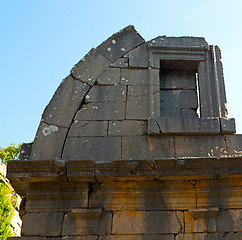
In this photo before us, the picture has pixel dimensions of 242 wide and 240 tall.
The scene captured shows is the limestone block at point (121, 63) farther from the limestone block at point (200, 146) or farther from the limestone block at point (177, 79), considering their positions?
the limestone block at point (200, 146)

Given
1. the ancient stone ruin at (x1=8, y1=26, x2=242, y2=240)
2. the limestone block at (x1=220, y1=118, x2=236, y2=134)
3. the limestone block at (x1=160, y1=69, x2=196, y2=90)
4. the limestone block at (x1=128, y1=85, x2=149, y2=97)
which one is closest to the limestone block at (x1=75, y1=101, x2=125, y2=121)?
the ancient stone ruin at (x1=8, y1=26, x2=242, y2=240)

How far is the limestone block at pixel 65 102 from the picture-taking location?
6.74 metres

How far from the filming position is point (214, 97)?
6965 mm

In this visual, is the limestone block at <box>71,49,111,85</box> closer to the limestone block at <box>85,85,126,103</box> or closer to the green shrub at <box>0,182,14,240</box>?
the limestone block at <box>85,85,126,103</box>

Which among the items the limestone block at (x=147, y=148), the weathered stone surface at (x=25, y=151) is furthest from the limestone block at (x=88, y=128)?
the weathered stone surface at (x=25, y=151)

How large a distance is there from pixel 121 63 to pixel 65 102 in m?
1.17

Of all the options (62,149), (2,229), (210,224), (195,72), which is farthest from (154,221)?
(2,229)

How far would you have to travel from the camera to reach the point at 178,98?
7.19m

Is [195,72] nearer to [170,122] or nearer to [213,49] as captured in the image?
[213,49]

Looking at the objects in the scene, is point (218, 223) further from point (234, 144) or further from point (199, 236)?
point (234, 144)

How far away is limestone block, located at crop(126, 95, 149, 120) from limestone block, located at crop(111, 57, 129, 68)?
637 millimetres

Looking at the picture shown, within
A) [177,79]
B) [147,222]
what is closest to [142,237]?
[147,222]

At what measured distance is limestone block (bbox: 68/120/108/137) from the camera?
6609mm

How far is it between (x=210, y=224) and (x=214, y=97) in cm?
215
